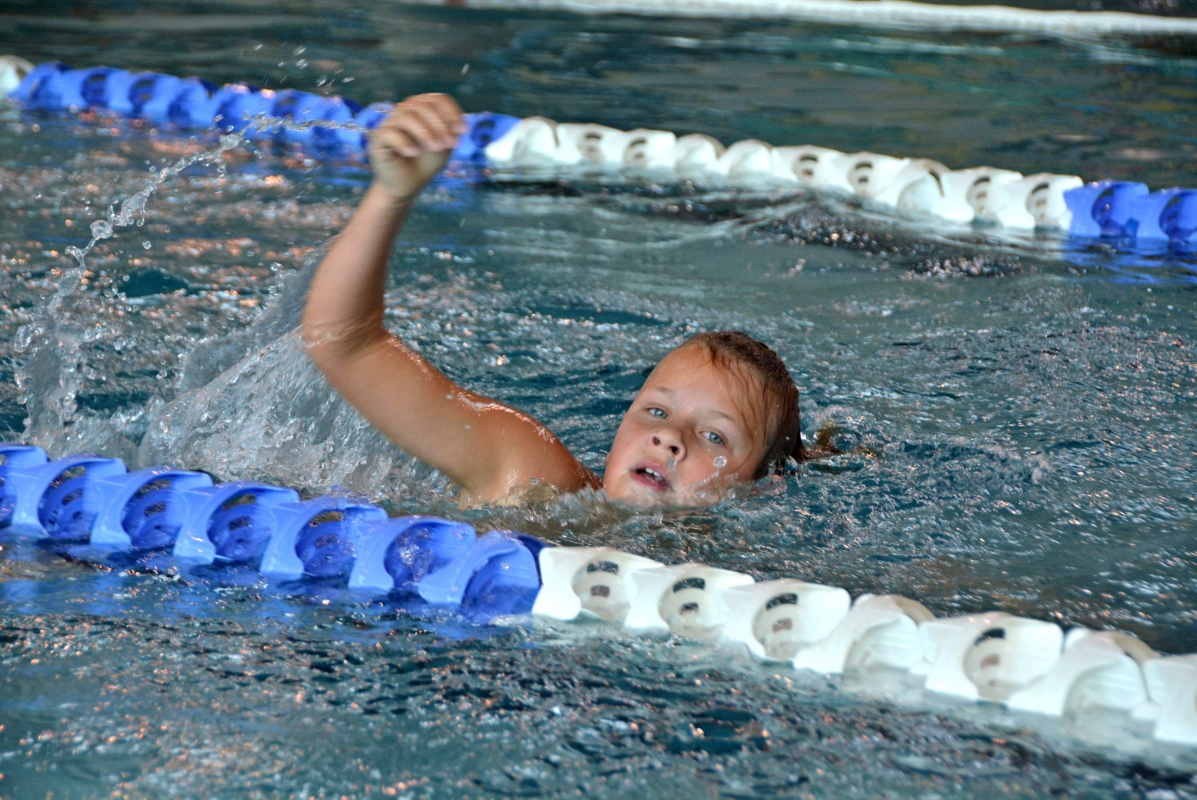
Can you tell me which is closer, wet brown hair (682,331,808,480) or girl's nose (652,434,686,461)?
girl's nose (652,434,686,461)

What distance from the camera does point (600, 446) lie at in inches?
123

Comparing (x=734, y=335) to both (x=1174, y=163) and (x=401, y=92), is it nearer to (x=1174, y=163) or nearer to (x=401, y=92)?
(x=1174, y=163)

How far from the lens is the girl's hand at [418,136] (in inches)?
77.4

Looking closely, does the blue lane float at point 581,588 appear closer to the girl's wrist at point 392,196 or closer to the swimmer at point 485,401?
the swimmer at point 485,401

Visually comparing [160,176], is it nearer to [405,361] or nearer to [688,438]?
[405,361]

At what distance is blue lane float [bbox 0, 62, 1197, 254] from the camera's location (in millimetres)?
5031

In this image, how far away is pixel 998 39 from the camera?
10.1 meters

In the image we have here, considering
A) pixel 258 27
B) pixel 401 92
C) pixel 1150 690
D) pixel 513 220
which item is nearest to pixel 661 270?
pixel 513 220

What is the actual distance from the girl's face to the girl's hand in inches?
28.3

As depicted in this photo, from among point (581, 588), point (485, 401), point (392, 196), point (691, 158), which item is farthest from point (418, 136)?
point (691, 158)

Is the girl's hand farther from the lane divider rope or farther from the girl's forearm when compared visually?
the lane divider rope

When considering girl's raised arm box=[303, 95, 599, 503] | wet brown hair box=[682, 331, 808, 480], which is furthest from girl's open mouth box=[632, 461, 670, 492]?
wet brown hair box=[682, 331, 808, 480]

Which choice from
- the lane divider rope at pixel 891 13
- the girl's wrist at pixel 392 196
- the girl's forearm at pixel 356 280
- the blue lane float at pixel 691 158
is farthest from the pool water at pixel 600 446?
the lane divider rope at pixel 891 13

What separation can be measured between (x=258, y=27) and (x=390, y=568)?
26.6 feet
